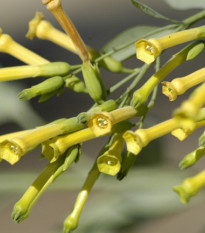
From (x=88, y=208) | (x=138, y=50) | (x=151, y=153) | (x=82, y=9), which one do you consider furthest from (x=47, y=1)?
(x=82, y=9)

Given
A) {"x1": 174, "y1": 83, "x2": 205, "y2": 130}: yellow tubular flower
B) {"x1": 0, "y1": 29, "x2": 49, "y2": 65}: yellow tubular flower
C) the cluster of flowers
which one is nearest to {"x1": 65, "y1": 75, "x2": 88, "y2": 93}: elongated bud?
the cluster of flowers

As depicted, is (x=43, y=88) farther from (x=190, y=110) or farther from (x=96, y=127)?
(x=190, y=110)

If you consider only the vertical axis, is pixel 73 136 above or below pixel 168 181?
above

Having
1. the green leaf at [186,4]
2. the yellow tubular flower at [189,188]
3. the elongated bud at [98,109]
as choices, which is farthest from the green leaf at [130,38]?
the yellow tubular flower at [189,188]

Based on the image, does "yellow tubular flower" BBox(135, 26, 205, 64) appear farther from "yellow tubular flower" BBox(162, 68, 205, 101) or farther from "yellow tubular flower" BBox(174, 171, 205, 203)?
"yellow tubular flower" BBox(174, 171, 205, 203)

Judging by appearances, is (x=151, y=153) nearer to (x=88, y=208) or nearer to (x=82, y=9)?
(x=88, y=208)

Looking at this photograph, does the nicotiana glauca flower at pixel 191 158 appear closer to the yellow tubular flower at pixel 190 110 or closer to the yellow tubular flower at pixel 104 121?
the yellow tubular flower at pixel 104 121
